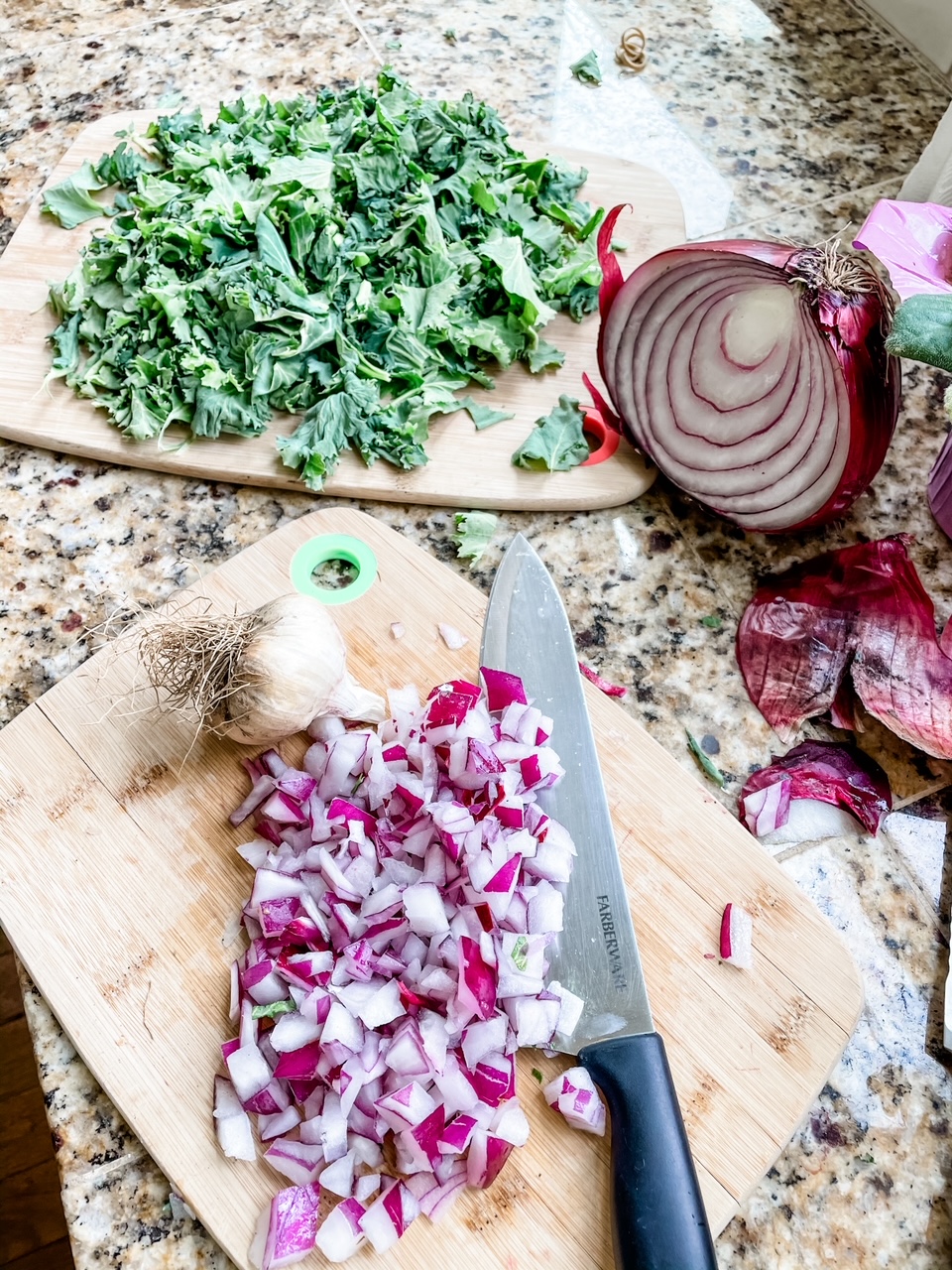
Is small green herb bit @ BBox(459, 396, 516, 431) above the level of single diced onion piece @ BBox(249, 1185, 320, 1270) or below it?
above

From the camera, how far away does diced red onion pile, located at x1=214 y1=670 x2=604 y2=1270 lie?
84cm

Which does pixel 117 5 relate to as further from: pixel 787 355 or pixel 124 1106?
pixel 124 1106

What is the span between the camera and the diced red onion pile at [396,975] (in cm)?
84

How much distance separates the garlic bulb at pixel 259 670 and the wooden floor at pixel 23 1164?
2.73 ft

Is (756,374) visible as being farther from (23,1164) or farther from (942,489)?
(23,1164)

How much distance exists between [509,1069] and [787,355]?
33.6 inches

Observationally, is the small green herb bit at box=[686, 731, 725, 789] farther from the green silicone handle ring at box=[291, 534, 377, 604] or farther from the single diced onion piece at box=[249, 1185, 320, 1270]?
the single diced onion piece at box=[249, 1185, 320, 1270]

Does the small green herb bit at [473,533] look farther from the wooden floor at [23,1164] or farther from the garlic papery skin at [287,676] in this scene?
the wooden floor at [23,1164]

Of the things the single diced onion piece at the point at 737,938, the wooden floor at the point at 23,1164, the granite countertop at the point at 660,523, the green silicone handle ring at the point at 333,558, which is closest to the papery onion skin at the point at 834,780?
the granite countertop at the point at 660,523

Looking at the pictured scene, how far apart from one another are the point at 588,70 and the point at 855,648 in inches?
54.1

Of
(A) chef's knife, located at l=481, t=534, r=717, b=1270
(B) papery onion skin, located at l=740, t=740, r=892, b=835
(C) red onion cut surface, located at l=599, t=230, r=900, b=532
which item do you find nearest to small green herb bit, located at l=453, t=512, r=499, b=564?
(A) chef's knife, located at l=481, t=534, r=717, b=1270

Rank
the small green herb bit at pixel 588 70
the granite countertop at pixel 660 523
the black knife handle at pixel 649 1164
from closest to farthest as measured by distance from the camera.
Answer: the black knife handle at pixel 649 1164, the granite countertop at pixel 660 523, the small green herb bit at pixel 588 70

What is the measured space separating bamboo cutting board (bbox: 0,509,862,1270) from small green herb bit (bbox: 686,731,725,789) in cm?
7

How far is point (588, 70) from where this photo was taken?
191cm
